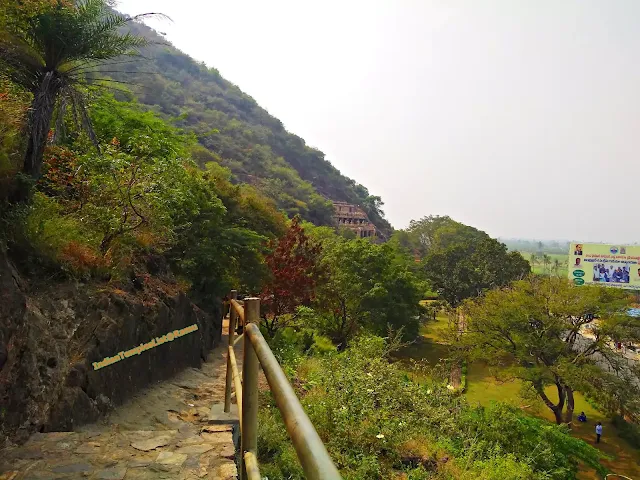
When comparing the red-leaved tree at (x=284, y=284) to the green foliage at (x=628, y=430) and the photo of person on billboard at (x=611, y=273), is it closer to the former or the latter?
the green foliage at (x=628, y=430)

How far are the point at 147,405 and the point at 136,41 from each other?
4580mm

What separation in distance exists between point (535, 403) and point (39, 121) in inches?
616

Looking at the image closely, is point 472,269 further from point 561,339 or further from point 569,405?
point 569,405

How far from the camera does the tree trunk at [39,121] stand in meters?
4.62

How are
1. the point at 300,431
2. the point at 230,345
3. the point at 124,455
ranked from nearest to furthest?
1. the point at 300,431
2. the point at 230,345
3. the point at 124,455

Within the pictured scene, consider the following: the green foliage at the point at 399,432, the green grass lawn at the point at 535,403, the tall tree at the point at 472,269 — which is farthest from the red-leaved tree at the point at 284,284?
the tall tree at the point at 472,269

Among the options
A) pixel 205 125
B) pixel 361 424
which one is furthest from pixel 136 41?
pixel 205 125

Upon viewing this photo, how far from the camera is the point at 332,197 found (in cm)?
6875

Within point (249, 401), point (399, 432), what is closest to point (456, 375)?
point (399, 432)

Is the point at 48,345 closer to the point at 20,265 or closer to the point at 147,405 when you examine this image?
the point at 20,265

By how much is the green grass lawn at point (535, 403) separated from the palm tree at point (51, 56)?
9953 millimetres

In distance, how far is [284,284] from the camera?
36.9 feet

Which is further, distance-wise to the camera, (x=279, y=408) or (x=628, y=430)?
(x=628, y=430)

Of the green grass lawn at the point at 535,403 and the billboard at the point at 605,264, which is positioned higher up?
the billboard at the point at 605,264
